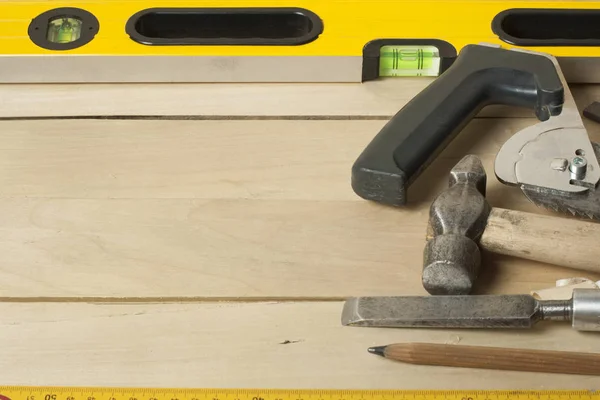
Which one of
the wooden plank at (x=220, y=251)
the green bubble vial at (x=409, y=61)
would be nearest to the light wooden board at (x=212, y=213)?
the wooden plank at (x=220, y=251)

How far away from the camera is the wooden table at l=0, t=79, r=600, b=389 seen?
0.82 metres

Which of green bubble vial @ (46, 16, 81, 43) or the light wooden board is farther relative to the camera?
green bubble vial @ (46, 16, 81, 43)

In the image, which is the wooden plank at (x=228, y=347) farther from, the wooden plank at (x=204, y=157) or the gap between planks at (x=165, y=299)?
the wooden plank at (x=204, y=157)

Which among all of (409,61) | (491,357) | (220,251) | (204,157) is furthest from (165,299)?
(409,61)

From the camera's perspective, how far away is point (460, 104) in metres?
1.01

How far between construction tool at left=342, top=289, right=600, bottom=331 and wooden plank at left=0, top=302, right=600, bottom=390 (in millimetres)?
15

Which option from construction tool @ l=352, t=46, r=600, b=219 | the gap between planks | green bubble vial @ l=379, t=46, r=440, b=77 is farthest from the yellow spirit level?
the gap between planks

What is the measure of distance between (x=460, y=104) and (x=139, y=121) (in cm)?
39

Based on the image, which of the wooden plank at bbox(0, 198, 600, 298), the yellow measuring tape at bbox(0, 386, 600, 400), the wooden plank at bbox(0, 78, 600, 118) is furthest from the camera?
the wooden plank at bbox(0, 78, 600, 118)

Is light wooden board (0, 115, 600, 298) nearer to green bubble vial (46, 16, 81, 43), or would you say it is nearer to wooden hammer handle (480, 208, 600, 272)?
wooden hammer handle (480, 208, 600, 272)

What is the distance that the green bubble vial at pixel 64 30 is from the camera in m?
1.15

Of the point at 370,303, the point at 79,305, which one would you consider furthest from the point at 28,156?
the point at 370,303

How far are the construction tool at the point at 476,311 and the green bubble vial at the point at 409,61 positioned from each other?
0.40m

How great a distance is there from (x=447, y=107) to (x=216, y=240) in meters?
0.30
